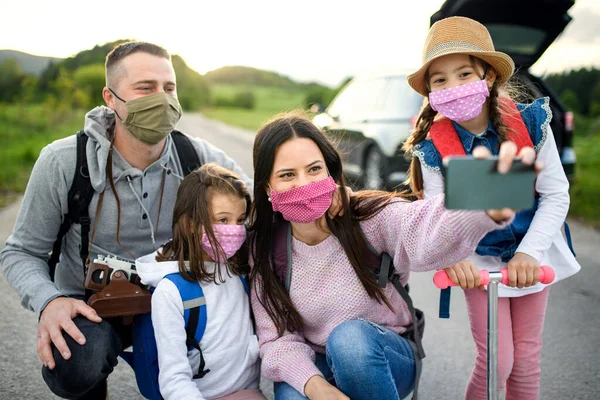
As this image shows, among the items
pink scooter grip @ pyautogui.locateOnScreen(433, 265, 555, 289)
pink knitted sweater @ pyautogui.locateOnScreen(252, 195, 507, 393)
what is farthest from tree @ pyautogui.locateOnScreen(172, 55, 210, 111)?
pink scooter grip @ pyautogui.locateOnScreen(433, 265, 555, 289)

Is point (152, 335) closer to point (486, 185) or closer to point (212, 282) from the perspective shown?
point (212, 282)

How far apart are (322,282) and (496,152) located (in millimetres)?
964

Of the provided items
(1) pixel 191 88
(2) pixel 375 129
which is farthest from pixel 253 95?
(2) pixel 375 129

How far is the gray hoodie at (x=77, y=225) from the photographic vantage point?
107 inches

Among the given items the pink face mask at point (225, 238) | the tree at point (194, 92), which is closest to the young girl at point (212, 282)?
the pink face mask at point (225, 238)

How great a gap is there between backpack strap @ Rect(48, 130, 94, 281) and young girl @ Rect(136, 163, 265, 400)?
0.40 m

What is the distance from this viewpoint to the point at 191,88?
9650 centimetres

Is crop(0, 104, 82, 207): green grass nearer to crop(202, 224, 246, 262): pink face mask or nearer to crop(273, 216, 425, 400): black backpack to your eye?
crop(202, 224, 246, 262): pink face mask

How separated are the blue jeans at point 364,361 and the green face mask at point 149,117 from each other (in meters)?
1.40

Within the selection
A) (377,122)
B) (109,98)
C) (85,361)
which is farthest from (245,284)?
(377,122)

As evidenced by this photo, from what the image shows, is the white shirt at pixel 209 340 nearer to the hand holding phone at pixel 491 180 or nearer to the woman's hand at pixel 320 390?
the woman's hand at pixel 320 390

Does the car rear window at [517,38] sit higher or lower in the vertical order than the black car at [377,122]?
higher

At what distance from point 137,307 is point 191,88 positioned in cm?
9723

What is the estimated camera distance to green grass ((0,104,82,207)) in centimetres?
1073
